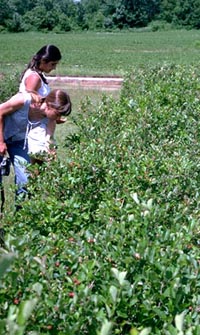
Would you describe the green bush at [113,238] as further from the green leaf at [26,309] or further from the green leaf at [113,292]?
the green leaf at [26,309]

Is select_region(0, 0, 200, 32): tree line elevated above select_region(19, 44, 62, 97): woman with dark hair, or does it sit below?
below

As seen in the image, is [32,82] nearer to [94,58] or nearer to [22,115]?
[22,115]

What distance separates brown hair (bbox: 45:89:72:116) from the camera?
15.6ft

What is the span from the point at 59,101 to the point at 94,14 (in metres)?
76.4

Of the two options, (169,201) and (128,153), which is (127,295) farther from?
(128,153)

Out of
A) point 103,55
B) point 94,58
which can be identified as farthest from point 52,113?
point 103,55

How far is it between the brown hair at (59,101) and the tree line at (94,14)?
5977 centimetres

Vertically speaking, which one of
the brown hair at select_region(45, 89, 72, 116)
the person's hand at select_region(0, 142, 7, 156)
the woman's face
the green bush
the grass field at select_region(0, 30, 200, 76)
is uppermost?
the green bush

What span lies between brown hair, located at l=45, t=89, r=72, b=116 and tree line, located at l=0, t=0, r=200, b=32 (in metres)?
59.8

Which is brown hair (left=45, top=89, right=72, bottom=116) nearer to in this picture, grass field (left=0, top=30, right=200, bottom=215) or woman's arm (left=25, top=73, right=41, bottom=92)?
woman's arm (left=25, top=73, right=41, bottom=92)

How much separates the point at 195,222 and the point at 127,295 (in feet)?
2.31

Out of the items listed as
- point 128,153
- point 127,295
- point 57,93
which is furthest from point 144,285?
point 57,93

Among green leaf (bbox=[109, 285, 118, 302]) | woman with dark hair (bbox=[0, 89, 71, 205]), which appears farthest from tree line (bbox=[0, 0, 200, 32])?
green leaf (bbox=[109, 285, 118, 302])

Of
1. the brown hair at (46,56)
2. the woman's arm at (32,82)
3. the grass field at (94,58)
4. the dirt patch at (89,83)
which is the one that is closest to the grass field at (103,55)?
the grass field at (94,58)
